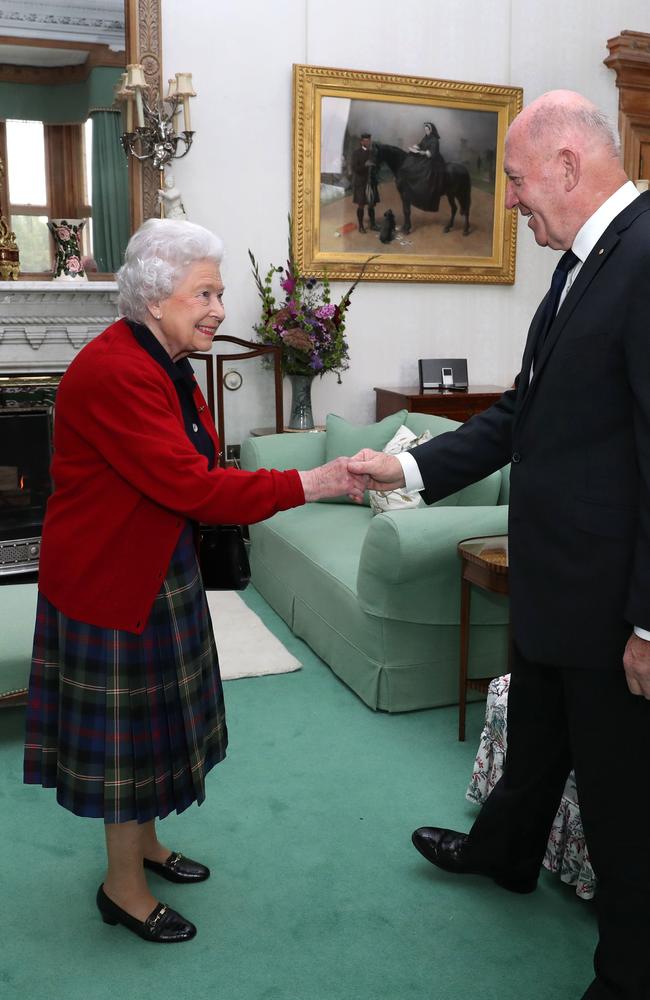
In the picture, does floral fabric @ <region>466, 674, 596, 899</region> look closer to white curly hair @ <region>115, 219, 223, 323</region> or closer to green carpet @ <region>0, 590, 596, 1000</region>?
green carpet @ <region>0, 590, 596, 1000</region>

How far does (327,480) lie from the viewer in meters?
2.21

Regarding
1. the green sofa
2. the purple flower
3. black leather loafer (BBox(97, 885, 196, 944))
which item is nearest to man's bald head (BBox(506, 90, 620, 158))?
the green sofa

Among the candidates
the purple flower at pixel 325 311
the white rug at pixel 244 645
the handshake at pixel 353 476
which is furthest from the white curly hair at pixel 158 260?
the purple flower at pixel 325 311

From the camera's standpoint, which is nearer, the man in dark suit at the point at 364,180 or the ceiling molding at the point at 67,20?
the ceiling molding at the point at 67,20

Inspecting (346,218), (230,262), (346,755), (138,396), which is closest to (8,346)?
(230,262)

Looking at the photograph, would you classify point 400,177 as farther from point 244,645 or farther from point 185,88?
point 244,645

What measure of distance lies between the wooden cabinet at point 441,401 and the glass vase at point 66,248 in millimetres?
2034

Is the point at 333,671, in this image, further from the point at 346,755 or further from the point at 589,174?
the point at 589,174

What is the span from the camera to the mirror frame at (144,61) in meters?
5.27

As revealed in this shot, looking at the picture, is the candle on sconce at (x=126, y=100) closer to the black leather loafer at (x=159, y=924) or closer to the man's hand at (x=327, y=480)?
the man's hand at (x=327, y=480)

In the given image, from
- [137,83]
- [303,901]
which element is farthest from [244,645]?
[137,83]

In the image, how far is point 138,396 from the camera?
1897mm

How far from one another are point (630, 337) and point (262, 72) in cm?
480

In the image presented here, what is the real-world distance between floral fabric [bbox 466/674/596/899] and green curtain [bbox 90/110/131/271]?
3.80m
